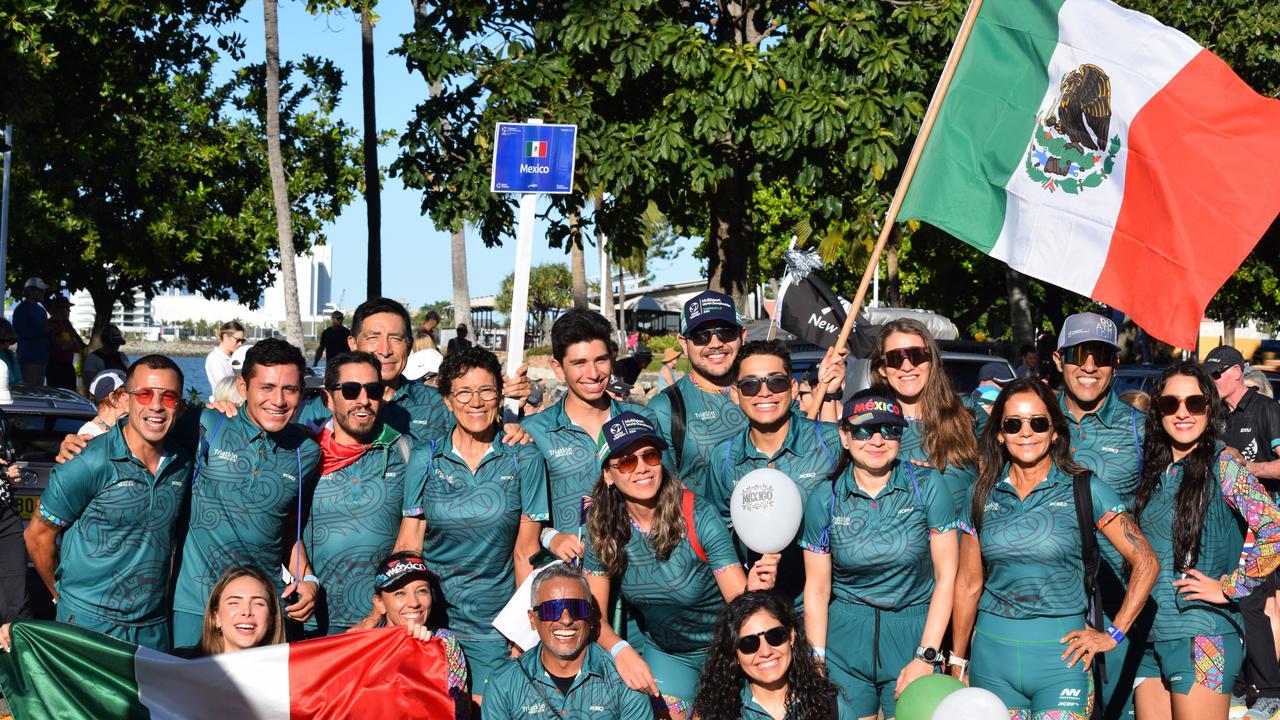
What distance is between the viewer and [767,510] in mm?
5402

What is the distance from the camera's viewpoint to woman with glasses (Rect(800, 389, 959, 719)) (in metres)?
5.45

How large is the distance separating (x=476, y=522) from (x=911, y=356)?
2141 mm

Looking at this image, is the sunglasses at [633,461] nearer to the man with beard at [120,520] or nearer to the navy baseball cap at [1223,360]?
the man with beard at [120,520]

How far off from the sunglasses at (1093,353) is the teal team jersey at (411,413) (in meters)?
3.14

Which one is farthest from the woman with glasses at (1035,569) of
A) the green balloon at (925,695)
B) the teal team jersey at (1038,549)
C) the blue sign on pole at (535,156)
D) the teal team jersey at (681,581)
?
the blue sign on pole at (535,156)

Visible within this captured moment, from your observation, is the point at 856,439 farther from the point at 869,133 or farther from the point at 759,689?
the point at 869,133

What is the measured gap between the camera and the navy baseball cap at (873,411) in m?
5.51

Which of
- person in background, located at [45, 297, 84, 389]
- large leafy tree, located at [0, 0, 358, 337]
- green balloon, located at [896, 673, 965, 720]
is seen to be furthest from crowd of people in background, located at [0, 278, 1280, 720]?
large leafy tree, located at [0, 0, 358, 337]

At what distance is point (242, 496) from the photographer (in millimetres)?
5859

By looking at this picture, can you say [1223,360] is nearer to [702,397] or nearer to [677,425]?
[702,397]

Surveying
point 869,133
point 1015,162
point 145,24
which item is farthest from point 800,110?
point 145,24

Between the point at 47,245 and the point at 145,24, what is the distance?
18.4 meters

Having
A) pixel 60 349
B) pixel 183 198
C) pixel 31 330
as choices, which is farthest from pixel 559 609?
pixel 183 198

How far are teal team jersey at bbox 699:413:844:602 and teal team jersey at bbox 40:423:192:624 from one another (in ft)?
8.04
